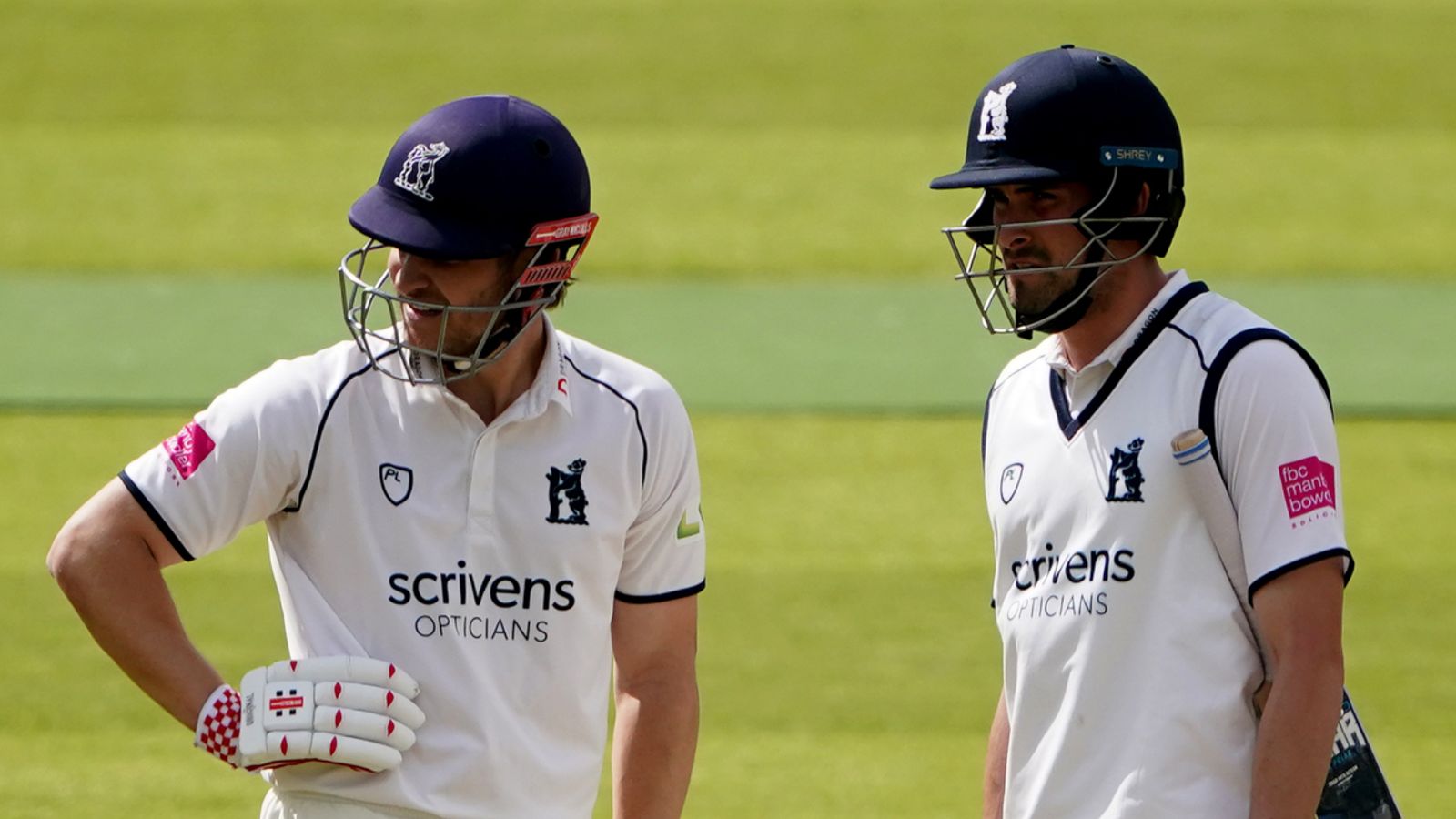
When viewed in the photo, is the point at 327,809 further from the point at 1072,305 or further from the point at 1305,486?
the point at 1305,486

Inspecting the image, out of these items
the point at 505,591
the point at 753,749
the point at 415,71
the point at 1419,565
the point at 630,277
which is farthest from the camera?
the point at 415,71

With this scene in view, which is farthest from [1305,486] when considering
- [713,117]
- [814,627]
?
[713,117]

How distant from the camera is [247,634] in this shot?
701 cm

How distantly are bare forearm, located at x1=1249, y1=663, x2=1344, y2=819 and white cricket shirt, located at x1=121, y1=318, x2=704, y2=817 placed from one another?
1044mm

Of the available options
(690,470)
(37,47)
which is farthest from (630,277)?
(690,470)

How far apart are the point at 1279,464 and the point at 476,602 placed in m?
1.22

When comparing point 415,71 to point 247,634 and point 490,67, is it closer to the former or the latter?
point 490,67

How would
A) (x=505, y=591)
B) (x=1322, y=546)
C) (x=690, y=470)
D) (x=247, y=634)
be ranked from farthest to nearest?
(x=247, y=634)
(x=690, y=470)
(x=505, y=591)
(x=1322, y=546)

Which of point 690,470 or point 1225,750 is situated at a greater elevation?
point 690,470

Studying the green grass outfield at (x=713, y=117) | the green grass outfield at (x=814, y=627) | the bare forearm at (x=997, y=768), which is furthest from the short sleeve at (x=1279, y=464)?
the green grass outfield at (x=713, y=117)

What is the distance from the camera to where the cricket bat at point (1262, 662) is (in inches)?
123

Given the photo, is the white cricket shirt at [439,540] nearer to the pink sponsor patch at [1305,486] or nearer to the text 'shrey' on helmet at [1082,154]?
the text 'shrey' on helmet at [1082,154]

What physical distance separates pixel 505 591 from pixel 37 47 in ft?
43.8

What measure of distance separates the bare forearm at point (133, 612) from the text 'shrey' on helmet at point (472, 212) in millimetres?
480
